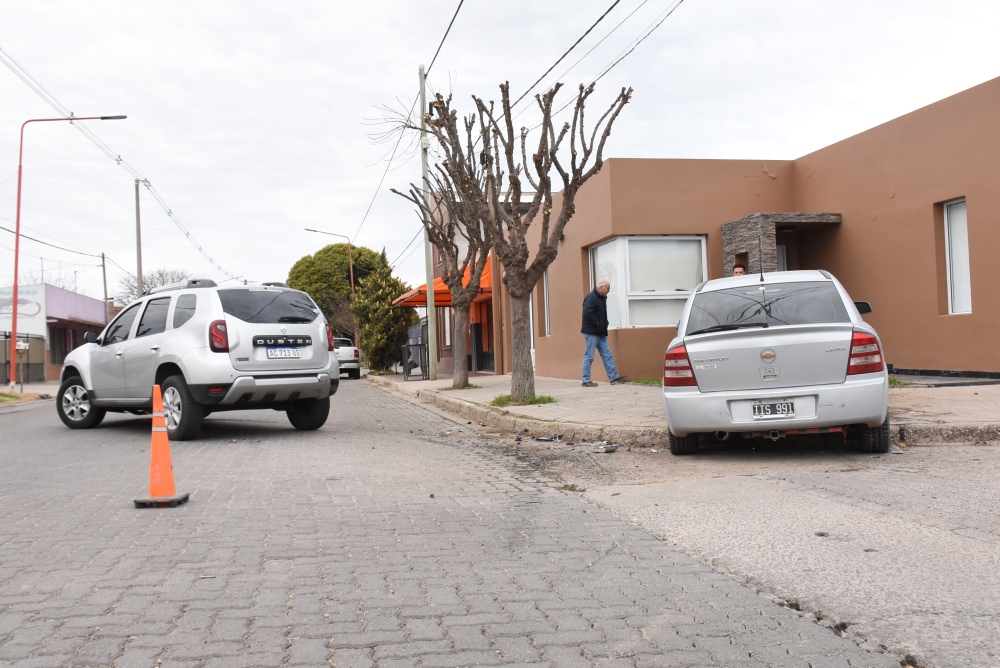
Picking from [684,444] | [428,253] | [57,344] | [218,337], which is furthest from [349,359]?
[684,444]

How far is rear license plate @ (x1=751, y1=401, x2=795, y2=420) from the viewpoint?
7090mm

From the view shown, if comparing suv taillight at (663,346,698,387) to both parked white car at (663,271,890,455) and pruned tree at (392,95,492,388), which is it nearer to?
parked white car at (663,271,890,455)

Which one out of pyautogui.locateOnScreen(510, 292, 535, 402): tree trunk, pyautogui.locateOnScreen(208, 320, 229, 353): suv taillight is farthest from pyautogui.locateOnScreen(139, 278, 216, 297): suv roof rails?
pyautogui.locateOnScreen(510, 292, 535, 402): tree trunk

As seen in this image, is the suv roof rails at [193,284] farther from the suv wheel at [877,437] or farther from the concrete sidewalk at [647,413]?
the suv wheel at [877,437]

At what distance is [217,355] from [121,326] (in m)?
2.33

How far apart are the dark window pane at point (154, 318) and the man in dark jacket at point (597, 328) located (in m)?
6.64

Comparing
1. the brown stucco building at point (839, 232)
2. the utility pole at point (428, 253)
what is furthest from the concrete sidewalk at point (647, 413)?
the utility pole at point (428, 253)

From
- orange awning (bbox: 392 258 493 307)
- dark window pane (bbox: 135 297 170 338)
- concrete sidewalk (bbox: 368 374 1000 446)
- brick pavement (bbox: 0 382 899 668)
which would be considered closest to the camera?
brick pavement (bbox: 0 382 899 668)

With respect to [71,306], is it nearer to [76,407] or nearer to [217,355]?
[76,407]

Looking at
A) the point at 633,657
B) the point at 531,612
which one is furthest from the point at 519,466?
the point at 633,657

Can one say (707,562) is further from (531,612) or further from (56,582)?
(56,582)

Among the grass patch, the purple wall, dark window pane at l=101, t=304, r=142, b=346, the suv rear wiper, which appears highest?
the purple wall

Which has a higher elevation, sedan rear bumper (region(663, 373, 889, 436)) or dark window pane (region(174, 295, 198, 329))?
dark window pane (region(174, 295, 198, 329))

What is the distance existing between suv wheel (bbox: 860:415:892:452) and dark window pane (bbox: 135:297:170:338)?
770 cm
